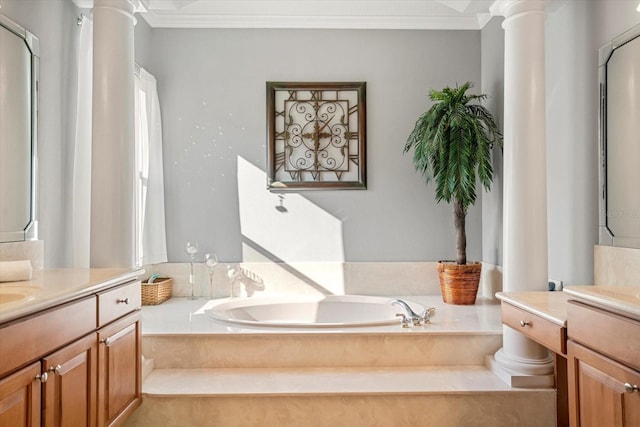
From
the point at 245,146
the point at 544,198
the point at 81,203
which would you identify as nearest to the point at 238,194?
the point at 245,146

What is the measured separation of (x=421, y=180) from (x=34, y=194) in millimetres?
2580

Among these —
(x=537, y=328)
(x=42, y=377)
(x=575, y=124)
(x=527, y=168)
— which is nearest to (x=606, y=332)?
(x=537, y=328)

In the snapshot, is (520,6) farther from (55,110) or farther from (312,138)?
(55,110)

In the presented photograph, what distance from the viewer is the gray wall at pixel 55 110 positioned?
236cm

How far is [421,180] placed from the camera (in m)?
3.71

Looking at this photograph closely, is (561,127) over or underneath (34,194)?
over

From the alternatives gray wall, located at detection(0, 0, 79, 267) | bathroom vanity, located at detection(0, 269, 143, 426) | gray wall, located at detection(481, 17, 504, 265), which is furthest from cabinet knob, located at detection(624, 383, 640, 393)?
gray wall, located at detection(0, 0, 79, 267)

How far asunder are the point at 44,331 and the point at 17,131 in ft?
3.79

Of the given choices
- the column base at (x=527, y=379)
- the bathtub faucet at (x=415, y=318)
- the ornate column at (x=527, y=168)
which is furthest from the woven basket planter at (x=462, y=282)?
the column base at (x=527, y=379)

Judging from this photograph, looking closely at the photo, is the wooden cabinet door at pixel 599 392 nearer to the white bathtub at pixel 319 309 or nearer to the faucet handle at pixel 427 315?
the faucet handle at pixel 427 315

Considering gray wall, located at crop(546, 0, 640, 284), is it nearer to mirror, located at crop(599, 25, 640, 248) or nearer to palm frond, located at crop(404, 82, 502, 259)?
mirror, located at crop(599, 25, 640, 248)

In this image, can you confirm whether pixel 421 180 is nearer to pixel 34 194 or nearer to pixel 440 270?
pixel 440 270

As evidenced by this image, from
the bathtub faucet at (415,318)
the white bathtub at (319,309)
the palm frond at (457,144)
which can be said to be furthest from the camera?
the white bathtub at (319,309)

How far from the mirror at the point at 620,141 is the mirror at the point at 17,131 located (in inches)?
107
